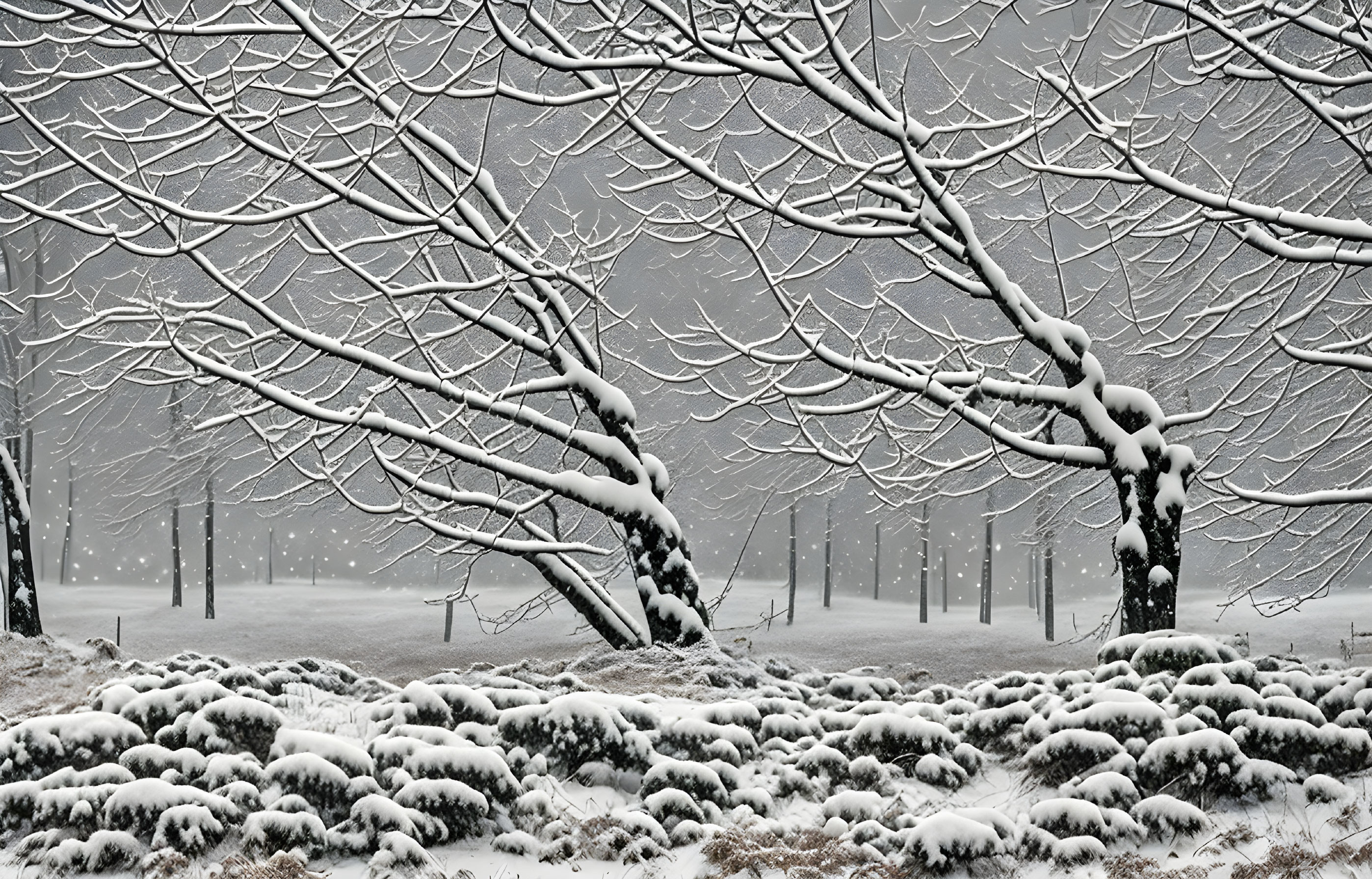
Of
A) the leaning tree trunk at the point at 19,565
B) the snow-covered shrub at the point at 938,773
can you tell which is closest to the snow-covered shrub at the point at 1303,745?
the snow-covered shrub at the point at 938,773

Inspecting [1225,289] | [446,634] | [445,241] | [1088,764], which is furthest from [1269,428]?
[446,634]

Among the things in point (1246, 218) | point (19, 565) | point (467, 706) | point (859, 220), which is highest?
point (859, 220)

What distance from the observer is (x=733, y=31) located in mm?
7887

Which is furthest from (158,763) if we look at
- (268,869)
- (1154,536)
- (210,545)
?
(210,545)

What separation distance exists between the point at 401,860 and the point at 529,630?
19001mm

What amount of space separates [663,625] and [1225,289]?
6.73m

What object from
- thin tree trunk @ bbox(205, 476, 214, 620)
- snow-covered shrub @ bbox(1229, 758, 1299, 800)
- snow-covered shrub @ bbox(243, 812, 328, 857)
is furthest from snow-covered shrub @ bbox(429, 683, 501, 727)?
thin tree trunk @ bbox(205, 476, 214, 620)

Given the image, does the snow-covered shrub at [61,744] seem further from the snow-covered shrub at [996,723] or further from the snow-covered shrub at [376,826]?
Result: the snow-covered shrub at [996,723]

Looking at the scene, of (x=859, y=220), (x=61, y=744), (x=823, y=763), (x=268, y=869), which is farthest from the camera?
(x=859, y=220)

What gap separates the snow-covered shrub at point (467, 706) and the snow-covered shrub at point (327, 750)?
720 mm

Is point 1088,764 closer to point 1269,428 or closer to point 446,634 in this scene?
point 1269,428

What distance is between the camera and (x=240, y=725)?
605cm

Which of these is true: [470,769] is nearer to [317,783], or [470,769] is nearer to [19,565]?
[317,783]

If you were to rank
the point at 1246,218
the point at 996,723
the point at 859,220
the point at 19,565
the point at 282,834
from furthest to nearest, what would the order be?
the point at 19,565 → the point at 859,220 → the point at 1246,218 → the point at 996,723 → the point at 282,834
